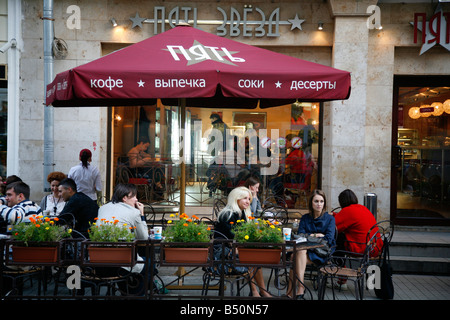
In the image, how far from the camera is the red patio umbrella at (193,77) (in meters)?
5.23

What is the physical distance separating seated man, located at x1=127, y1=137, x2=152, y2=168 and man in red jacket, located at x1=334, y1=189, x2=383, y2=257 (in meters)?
5.06

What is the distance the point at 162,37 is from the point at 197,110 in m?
4.41

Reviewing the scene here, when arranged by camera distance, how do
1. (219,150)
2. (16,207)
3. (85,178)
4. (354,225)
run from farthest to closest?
(219,150)
(85,178)
(354,225)
(16,207)

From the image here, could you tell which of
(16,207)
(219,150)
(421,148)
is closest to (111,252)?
(16,207)

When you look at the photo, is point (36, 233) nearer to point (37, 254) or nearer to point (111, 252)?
point (37, 254)

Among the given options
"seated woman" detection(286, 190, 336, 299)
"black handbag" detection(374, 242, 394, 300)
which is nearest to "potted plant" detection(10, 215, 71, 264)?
"seated woman" detection(286, 190, 336, 299)

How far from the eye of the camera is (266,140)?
34.6ft

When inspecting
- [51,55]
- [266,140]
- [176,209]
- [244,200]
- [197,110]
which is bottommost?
[176,209]

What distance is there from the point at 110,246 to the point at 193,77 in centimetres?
205

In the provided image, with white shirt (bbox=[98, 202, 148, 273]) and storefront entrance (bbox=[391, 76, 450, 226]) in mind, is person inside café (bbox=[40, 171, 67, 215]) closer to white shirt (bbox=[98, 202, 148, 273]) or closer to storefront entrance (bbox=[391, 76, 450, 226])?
white shirt (bbox=[98, 202, 148, 273])

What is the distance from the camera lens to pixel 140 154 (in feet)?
34.2

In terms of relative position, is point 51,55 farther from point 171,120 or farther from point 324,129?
point 324,129

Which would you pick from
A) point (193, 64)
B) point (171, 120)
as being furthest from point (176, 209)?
point (193, 64)

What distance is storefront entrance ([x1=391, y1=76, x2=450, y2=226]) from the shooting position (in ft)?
33.3
